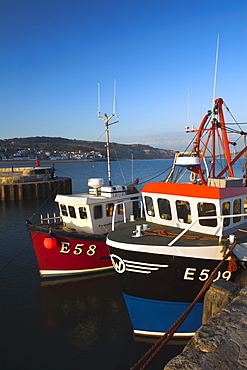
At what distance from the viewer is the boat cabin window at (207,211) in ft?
31.3

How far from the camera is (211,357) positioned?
4.07 metres

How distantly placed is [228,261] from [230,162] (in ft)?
30.0

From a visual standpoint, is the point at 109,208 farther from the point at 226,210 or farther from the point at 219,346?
the point at 219,346

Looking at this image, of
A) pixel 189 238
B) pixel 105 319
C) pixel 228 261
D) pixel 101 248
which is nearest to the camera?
pixel 228 261

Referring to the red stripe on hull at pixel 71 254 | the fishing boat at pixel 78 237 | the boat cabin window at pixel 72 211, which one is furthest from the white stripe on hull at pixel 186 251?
the boat cabin window at pixel 72 211

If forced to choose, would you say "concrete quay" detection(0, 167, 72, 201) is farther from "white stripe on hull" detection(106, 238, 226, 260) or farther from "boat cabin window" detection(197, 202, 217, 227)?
"white stripe on hull" detection(106, 238, 226, 260)

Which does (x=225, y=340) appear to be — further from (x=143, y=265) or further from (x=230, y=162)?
(x=230, y=162)

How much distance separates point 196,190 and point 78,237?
6.40 metres

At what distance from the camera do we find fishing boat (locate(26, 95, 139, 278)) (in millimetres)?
13320

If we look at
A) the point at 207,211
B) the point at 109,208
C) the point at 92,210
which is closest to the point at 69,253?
the point at 92,210

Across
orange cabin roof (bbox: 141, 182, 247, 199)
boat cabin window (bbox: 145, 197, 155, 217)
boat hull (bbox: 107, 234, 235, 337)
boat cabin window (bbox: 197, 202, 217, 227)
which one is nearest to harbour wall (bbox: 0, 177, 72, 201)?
boat cabin window (bbox: 145, 197, 155, 217)

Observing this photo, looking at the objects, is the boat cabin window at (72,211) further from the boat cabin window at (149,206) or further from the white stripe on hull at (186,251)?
the white stripe on hull at (186,251)

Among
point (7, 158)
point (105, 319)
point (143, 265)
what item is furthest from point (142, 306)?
point (7, 158)

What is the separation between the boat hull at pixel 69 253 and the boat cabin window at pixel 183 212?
15.1 ft
